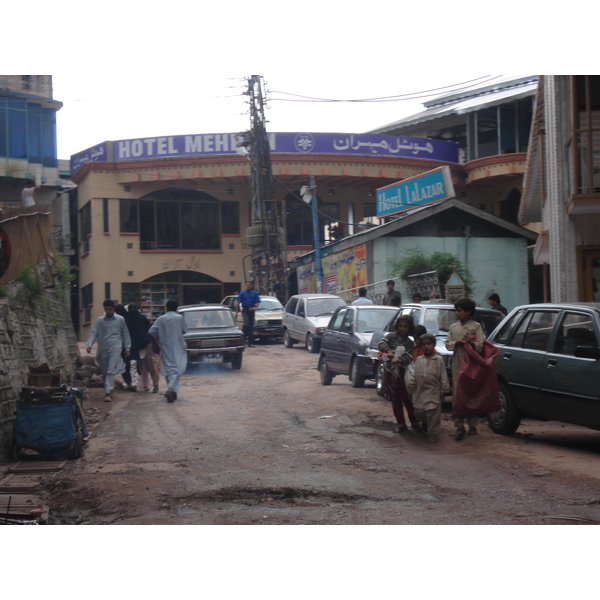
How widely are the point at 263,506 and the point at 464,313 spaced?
13.8 ft

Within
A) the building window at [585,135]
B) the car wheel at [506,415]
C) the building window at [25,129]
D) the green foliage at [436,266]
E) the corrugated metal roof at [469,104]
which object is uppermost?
the corrugated metal roof at [469,104]

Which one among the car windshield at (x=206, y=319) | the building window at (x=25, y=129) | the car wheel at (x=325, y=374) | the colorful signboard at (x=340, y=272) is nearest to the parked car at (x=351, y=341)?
the car wheel at (x=325, y=374)

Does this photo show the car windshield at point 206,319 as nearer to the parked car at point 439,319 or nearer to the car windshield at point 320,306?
the car windshield at point 320,306

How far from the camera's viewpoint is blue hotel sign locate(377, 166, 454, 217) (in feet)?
89.2

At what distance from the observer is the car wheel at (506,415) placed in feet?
31.9

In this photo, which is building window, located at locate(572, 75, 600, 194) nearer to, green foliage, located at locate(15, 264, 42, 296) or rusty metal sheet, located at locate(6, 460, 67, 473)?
green foliage, located at locate(15, 264, 42, 296)

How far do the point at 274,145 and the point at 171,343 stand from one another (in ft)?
73.9

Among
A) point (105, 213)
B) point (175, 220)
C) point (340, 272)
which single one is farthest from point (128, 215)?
point (340, 272)

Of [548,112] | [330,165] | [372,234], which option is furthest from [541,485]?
[330,165]

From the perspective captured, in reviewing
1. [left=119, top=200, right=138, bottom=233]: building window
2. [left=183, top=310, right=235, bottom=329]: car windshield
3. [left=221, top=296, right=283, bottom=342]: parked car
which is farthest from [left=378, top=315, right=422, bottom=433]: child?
[left=119, top=200, right=138, bottom=233]: building window

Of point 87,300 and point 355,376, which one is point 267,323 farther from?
Answer: point 87,300

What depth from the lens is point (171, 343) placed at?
14.1m

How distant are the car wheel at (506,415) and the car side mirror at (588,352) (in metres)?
1.56

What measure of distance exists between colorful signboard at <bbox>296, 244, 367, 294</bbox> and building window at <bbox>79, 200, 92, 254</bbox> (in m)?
10.2
